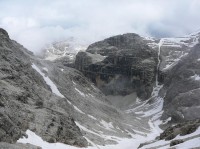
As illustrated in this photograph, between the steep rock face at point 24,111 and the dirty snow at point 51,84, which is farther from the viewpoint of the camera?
Answer: the dirty snow at point 51,84

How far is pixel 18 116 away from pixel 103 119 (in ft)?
210

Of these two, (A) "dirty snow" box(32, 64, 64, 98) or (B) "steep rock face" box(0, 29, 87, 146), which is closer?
(B) "steep rock face" box(0, 29, 87, 146)

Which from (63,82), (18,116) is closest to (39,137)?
(18,116)

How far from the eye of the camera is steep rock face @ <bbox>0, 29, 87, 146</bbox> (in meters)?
54.0

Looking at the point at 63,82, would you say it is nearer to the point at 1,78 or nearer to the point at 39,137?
the point at 1,78

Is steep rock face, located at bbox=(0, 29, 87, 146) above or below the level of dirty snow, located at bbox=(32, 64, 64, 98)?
below

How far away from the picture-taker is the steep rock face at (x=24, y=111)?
54.0 metres

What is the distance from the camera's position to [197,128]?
171 ft

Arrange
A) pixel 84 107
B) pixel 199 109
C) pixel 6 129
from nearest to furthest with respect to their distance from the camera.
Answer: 1. pixel 6 129
2. pixel 84 107
3. pixel 199 109

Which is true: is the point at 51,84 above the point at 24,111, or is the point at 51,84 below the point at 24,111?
above

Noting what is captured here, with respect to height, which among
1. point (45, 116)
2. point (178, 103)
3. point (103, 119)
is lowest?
point (45, 116)

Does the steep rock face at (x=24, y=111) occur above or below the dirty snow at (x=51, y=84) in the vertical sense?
below

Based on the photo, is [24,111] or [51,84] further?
[51,84]

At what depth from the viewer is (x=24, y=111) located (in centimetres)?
6625
